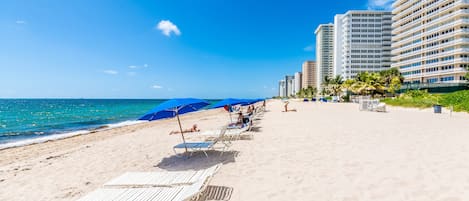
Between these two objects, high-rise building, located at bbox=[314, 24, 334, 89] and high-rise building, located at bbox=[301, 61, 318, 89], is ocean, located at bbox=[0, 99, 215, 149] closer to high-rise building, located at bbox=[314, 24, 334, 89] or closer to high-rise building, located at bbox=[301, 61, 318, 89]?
high-rise building, located at bbox=[314, 24, 334, 89]

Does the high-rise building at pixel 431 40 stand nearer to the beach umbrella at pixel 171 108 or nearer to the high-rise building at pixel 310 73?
the beach umbrella at pixel 171 108

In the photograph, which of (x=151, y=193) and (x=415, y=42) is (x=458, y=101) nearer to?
(x=151, y=193)

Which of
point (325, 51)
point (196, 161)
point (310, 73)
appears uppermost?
point (325, 51)

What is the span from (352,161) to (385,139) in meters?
3.48

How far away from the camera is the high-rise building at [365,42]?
3981 inches

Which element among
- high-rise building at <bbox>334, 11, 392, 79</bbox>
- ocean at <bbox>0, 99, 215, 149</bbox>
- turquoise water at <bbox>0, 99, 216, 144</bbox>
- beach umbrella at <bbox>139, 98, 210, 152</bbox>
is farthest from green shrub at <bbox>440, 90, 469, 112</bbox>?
high-rise building at <bbox>334, 11, 392, 79</bbox>

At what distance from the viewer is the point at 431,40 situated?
5766cm

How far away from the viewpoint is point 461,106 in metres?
20.5

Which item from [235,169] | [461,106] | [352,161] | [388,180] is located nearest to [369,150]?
[352,161]

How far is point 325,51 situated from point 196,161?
466 feet

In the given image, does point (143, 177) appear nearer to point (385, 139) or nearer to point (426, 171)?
point (426, 171)

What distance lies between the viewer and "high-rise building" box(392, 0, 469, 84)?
5119 centimetres

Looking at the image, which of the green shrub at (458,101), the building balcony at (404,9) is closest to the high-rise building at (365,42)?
the building balcony at (404,9)

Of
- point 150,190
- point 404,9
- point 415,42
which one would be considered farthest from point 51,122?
point 404,9
